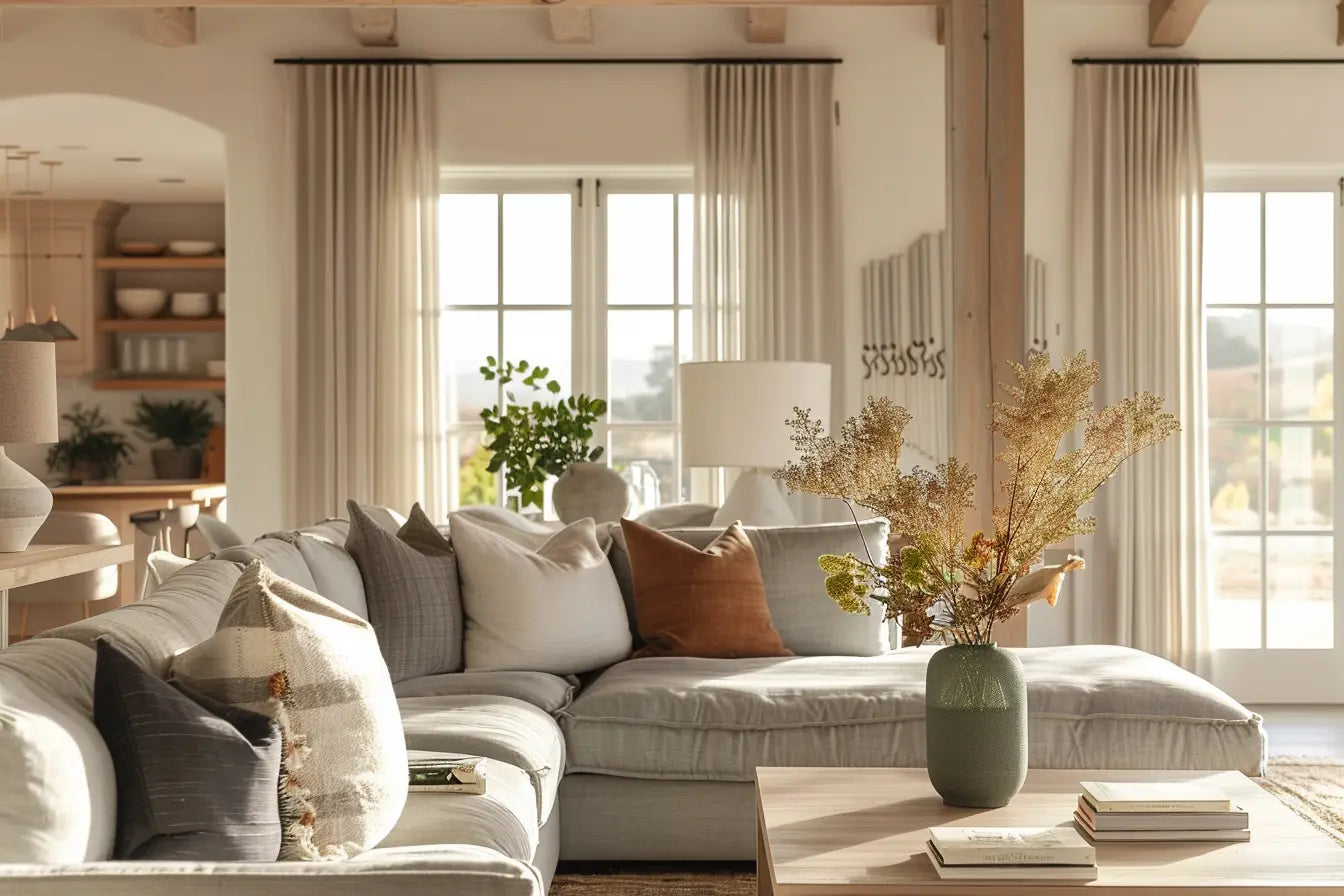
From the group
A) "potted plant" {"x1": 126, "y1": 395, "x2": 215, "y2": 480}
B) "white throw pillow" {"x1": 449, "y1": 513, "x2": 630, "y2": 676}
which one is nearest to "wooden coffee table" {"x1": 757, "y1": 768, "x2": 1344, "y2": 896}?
"white throw pillow" {"x1": 449, "y1": 513, "x2": 630, "y2": 676}

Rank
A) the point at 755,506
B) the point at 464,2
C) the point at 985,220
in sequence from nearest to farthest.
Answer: the point at 985,220 < the point at 755,506 < the point at 464,2

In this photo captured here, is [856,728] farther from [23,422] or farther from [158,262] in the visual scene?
[158,262]

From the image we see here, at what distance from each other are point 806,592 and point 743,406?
2.27 ft

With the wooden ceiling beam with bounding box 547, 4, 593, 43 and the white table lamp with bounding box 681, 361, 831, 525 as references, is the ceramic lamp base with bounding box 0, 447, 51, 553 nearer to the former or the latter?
the white table lamp with bounding box 681, 361, 831, 525

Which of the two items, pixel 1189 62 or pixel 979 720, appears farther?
pixel 1189 62

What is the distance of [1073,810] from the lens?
238cm

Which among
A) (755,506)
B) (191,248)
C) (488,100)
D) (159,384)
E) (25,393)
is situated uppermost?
(488,100)

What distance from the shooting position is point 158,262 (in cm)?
932

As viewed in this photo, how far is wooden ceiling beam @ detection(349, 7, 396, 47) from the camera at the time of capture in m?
5.73

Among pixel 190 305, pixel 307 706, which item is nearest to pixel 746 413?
pixel 307 706

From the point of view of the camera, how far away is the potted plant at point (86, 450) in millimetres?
9570

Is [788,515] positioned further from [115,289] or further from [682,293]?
[115,289]

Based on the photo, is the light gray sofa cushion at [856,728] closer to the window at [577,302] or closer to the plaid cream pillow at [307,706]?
the plaid cream pillow at [307,706]

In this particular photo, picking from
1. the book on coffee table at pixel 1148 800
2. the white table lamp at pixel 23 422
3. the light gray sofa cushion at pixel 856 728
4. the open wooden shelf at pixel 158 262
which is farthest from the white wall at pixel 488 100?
the book on coffee table at pixel 1148 800
